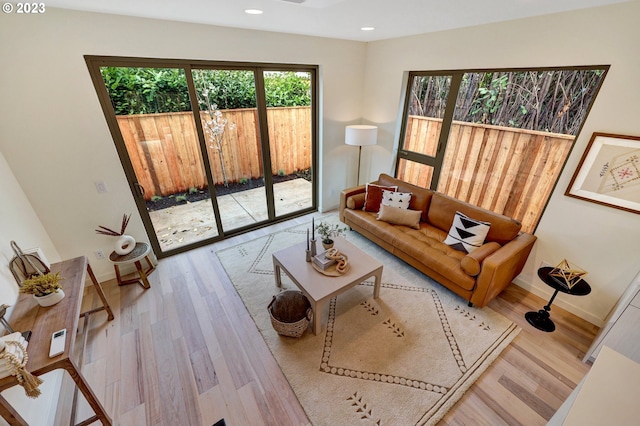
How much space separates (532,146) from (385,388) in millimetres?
2672

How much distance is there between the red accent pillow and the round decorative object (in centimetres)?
280

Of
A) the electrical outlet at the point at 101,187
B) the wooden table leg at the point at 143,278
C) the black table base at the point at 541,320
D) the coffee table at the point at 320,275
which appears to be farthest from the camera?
the wooden table leg at the point at 143,278

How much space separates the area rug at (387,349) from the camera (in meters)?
1.73

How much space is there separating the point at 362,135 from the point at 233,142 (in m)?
1.79

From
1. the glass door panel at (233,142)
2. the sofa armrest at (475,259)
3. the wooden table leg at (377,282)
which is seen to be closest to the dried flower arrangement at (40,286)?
the glass door panel at (233,142)

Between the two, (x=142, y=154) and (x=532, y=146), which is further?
(x=142, y=154)

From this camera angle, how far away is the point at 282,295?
7.47 ft

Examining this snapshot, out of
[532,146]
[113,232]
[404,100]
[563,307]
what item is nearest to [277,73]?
[404,100]

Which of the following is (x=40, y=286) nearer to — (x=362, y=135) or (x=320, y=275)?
(x=320, y=275)

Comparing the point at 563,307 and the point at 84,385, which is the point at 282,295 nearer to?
the point at 84,385

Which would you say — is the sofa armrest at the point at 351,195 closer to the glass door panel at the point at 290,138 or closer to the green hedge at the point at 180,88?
the glass door panel at the point at 290,138

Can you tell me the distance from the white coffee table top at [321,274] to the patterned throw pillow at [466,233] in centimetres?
96

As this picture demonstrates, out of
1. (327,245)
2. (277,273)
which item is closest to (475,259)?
(327,245)

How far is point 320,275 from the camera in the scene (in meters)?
2.31
